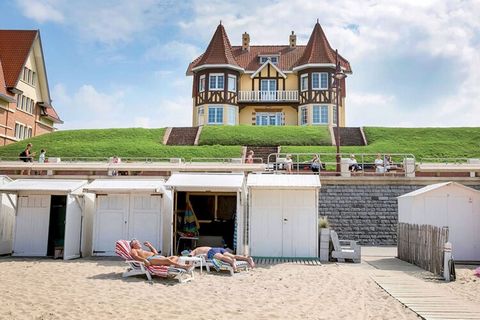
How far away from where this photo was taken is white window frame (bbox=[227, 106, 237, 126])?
139 ft

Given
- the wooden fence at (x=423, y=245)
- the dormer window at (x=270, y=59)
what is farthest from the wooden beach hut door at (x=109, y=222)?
the dormer window at (x=270, y=59)

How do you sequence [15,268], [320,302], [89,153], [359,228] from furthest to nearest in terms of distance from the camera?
[89,153]
[359,228]
[15,268]
[320,302]

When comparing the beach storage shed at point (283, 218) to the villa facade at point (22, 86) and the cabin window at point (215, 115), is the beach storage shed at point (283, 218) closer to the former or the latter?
the villa facade at point (22, 86)

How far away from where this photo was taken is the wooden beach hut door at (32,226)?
49.8 ft

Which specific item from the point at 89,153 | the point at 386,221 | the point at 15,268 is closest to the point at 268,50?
the point at 89,153

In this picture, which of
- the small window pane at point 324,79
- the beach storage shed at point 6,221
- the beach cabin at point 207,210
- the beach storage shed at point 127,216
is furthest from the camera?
the small window pane at point 324,79

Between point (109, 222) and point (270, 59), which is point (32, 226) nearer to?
point (109, 222)

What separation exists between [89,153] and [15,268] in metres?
20.2

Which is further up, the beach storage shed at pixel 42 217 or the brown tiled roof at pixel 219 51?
the brown tiled roof at pixel 219 51

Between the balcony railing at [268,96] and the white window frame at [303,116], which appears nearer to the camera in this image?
the white window frame at [303,116]

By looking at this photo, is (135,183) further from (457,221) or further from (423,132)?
(423,132)

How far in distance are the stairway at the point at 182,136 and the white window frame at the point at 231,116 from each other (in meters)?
5.17

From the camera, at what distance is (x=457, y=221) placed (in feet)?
47.9

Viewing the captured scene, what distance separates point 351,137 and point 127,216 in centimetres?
2348
